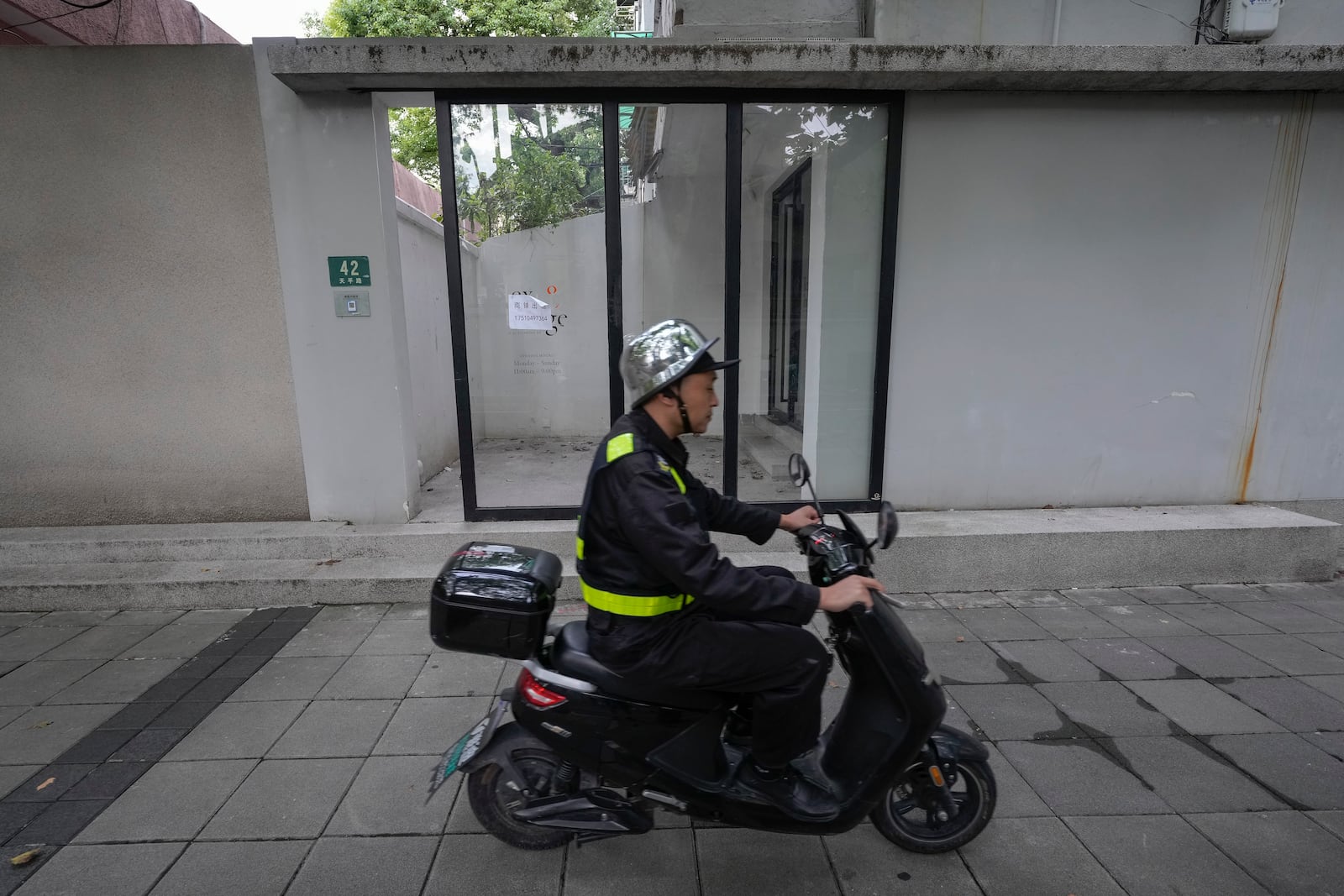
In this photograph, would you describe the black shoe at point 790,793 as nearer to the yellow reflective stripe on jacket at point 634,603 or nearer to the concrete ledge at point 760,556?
the yellow reflective stripe on jacket at point 634,603

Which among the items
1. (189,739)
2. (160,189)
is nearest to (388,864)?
(189,739)

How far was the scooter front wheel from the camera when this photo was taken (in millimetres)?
2387

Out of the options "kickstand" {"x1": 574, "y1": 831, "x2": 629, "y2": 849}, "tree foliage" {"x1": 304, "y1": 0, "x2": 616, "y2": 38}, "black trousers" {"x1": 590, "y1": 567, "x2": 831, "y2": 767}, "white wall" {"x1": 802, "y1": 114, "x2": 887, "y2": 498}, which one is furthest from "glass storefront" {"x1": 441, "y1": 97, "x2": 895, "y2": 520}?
"tree foliage" {"x1": 304, "y1": 0, "x2": 616, "y2": 38}

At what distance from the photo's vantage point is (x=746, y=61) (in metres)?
4.34

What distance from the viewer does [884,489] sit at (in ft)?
17.6

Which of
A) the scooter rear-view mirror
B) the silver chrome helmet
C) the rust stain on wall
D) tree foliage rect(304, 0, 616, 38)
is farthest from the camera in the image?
tree foliage rect(304, 0, 616, 38)

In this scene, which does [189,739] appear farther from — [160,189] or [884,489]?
[884,489]

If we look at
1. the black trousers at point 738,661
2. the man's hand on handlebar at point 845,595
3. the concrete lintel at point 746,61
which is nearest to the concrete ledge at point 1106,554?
the black trousers at point 738,661

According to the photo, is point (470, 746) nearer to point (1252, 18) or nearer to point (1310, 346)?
point (1310, 346)

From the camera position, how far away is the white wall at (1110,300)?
194 inches

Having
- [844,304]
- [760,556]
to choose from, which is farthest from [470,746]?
[844,304]

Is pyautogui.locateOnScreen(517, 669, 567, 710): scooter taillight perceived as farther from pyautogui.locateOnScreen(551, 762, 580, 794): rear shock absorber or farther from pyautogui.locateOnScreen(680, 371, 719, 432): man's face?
pyautogui.locateOnScreen(680, 371, 719, 432): man's face

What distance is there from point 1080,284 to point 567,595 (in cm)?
447

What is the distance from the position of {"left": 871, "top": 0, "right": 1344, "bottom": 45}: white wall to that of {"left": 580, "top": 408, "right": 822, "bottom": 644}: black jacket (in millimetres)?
4415
